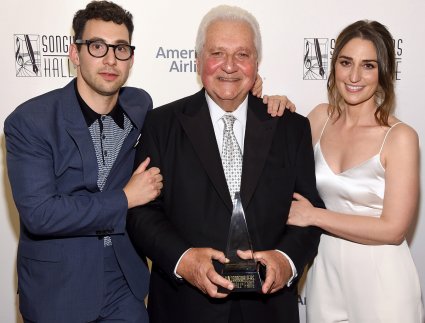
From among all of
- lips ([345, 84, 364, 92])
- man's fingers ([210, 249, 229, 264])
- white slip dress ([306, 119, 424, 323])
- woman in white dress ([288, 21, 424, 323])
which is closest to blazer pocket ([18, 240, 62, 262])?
man's fingers ([210, 249, 229, 264])

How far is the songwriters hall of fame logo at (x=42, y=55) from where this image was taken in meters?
2.77

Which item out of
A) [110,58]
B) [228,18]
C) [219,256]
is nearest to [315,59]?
[228,18]

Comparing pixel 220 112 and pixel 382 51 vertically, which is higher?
pixel 382 51

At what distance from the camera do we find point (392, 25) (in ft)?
9.59

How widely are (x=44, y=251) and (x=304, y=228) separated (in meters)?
1.01

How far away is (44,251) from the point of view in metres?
1.99

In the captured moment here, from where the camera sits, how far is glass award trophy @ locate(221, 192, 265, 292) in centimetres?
165

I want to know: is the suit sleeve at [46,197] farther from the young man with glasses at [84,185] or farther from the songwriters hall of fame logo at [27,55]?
the songwriters hall of fame logo at [27,55]

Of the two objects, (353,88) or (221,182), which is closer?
(221,182)

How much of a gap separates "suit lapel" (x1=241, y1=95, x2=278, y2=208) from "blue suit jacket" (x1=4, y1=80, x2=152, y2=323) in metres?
0.46

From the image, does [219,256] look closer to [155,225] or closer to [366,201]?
[155,225]

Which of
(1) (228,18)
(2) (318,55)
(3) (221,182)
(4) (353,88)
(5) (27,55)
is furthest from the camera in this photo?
(2) (318,55)

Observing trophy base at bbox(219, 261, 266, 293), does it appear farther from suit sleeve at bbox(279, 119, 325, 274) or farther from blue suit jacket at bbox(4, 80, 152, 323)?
blue suit jacket at bbox(4, 80, 152, 323)

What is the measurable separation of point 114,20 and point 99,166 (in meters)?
0.59
